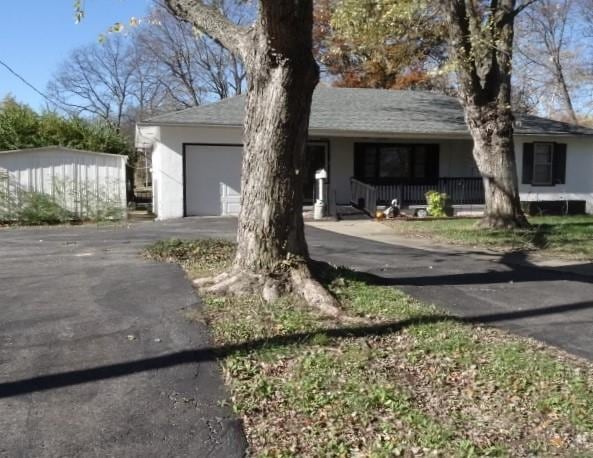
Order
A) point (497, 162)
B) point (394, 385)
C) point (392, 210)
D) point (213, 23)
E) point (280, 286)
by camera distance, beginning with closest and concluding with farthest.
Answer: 1. point (394, 385)
2. point (280, 286)
3. point (213, 23)
4. point (497, 162)
5. point (392, 210)

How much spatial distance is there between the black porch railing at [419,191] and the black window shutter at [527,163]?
6.48 ft

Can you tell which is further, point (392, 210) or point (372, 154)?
point (372, 154)

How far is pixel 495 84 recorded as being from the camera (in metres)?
14.1

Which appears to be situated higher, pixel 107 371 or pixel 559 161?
pixel 559 161

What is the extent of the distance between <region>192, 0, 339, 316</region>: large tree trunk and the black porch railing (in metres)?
13.0

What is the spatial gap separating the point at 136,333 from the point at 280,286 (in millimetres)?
1741

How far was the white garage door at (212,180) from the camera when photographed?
1788 cm

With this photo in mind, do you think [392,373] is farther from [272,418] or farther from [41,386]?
[41,386]

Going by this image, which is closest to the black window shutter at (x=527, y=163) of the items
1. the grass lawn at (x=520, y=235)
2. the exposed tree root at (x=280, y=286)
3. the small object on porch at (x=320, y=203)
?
the grass lawn at (x=520, y=235)

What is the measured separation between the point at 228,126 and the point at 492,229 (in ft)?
26.7

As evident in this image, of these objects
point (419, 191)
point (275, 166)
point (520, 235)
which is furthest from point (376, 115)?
point (275, 166)

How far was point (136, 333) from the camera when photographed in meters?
5.41

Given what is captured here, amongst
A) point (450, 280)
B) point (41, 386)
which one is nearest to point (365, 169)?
point (450, 280)

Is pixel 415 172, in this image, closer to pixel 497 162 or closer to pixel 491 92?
pixel 497 162
